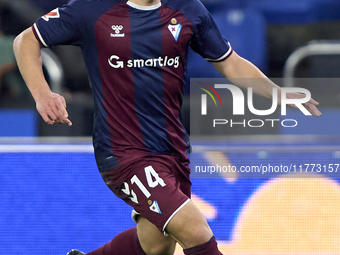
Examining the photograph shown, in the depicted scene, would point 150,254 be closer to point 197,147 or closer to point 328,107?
point 197,147

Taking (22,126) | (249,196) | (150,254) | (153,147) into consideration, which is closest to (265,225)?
(249,196)

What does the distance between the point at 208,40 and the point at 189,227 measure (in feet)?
3.10

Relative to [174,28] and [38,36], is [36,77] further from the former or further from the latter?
[174,28]

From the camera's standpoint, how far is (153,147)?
8.85 feet

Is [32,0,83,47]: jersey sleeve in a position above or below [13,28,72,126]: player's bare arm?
above

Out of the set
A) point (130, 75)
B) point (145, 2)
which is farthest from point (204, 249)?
point (145, 2)

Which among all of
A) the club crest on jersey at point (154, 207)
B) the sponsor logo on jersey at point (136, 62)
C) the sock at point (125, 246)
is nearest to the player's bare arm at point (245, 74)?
the sponsor logo on jersey at point (136, 62)

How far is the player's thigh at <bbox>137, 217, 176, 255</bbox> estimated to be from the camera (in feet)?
9.43

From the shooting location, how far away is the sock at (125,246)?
3039 millimetres

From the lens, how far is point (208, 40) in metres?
2.86

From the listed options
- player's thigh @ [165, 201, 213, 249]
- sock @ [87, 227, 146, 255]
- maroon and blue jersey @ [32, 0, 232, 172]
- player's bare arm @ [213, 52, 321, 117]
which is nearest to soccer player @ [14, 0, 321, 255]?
maroon and blue jersey @ [32, 0, 232, 172]

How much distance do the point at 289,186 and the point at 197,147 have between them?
0.63 m

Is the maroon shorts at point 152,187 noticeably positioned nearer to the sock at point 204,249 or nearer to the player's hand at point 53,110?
the sock at point 204,249
